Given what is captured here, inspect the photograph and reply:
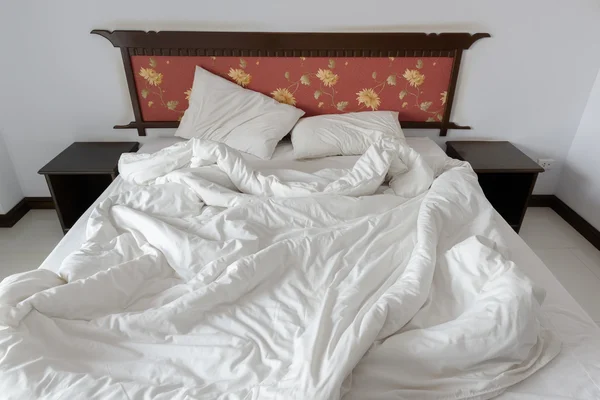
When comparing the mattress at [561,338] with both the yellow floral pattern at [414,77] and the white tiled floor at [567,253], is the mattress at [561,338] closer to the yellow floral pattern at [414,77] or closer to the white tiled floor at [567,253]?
the white tiled floor at [567,253]

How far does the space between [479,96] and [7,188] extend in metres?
2.80

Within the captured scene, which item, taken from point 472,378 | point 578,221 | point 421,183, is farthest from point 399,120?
point 472,378

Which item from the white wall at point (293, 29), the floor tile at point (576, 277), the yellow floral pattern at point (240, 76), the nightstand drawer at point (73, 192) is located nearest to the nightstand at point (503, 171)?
the white wall at point (293, 29)

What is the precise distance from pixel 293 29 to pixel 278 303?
5.11 ft

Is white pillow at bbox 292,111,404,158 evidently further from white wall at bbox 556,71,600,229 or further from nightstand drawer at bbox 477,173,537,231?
white wall at bbox 556,71,600,229

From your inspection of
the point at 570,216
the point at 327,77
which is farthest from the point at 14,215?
the point at 570,216

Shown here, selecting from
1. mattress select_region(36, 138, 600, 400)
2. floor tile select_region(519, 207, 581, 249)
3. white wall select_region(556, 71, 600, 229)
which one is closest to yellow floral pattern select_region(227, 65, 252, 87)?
mattress select_region(36, 138, 600, 400)

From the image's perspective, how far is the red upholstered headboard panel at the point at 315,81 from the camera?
225cm

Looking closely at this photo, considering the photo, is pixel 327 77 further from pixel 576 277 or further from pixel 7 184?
pixel 7 184

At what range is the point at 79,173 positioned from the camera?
2.12m

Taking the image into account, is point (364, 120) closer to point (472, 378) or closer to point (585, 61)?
point (585, 61)

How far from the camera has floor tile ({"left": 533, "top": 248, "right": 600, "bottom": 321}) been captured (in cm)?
196

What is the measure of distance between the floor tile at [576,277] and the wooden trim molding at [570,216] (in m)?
0.19

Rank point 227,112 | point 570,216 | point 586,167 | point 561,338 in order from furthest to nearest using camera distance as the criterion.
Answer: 1. point 570,216
2. point 586,167
3. point 227,112
4. point 561,338
